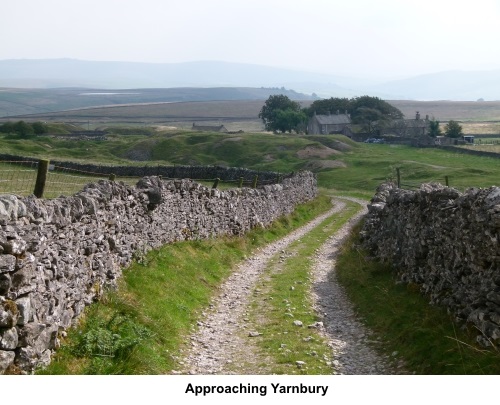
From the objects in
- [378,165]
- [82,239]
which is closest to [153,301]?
[82,239]

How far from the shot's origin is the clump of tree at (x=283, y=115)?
152 metres

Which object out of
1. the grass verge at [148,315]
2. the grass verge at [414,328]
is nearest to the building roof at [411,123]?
the grass verge at [148,315]

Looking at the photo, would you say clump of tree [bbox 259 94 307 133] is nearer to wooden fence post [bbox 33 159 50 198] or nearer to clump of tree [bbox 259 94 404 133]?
clump of tree [bbox 259 94 404 133]

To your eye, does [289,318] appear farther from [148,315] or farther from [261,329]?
[148,315]

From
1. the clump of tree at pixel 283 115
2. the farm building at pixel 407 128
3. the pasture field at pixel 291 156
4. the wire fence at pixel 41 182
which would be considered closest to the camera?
the wire fence at pixel 41 182

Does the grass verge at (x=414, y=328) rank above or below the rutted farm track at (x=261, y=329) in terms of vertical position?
above

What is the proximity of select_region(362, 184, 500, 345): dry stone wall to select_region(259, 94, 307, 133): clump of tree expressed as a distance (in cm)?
13316

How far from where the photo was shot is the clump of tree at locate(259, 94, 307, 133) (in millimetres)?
152000

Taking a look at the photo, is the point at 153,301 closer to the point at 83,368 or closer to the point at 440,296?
the point at 83,368

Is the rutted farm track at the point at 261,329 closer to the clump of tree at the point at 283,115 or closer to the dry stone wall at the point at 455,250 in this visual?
the dry stone wall at the point at 455,250

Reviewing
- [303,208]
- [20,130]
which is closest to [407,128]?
[20,130]

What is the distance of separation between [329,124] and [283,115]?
1115 centimetres

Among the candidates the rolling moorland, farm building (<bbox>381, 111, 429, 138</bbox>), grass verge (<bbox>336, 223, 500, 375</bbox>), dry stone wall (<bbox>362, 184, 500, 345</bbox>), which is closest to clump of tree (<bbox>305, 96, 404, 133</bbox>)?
farm building (<bbox>381, 111, 429, 138</bbox>)

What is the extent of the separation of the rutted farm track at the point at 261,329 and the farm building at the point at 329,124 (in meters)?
127
